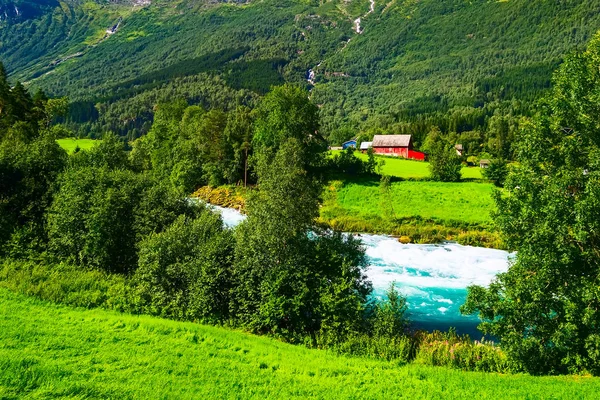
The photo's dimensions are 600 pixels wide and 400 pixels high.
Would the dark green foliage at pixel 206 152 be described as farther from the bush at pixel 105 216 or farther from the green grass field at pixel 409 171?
the bush at pixel 105 216

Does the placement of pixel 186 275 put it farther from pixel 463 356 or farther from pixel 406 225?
pixel 406 225

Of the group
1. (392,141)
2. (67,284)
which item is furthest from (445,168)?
(67,284)

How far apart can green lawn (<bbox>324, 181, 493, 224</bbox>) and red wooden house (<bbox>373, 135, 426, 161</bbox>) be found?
67883 mm

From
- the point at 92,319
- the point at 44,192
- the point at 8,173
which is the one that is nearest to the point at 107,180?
the point at 44,192

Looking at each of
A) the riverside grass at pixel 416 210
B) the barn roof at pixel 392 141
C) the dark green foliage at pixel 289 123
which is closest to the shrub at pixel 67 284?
the riverside grass at pixel 416 210

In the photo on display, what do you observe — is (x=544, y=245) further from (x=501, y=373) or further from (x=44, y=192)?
(x=44, y=192)

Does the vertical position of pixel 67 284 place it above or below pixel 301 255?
below

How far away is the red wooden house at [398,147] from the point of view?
141625mm

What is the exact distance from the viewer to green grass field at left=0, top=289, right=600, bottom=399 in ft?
50.9

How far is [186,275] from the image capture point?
86.3 feet

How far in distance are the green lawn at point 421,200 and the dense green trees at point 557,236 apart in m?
36.0

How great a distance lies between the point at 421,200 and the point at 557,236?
46466mm

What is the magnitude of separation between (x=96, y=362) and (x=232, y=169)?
60.9 metres

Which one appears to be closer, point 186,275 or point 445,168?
point 186,275
